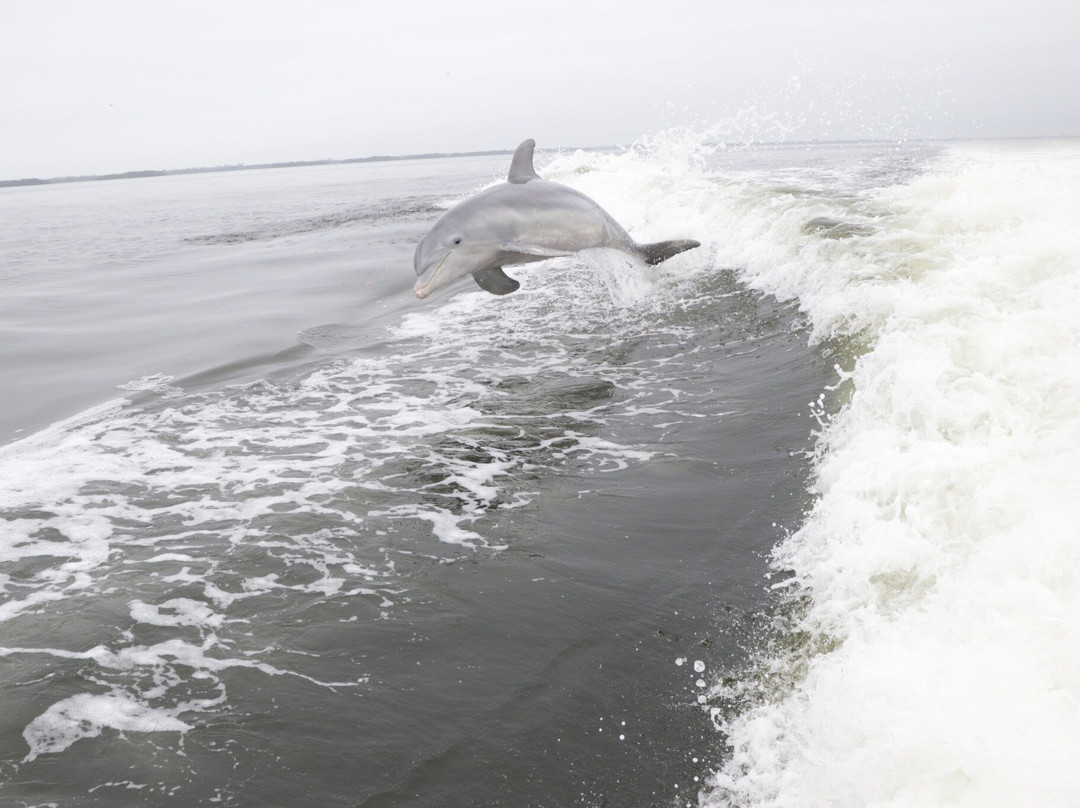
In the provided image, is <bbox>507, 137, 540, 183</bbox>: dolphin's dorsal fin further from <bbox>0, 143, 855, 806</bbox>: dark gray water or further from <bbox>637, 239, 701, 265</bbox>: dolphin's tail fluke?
<bbox>0, 143, 855, 806</bbox>: dark gray water

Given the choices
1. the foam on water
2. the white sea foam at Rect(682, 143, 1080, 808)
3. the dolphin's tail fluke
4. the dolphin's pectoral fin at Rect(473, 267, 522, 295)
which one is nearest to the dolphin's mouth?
the dolphin's pectoral fin at Rect(473, 267, 522, 295)

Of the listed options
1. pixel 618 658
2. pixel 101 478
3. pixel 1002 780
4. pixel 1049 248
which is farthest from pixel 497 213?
pixel 1002 780

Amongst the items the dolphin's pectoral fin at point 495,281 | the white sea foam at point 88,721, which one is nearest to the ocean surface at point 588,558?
the white sea foam at point 88,721

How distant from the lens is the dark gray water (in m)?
2.96

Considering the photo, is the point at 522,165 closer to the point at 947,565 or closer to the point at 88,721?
the point at 947,565

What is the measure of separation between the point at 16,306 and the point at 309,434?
1055cm

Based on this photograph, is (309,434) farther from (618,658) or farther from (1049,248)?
(1049,248)

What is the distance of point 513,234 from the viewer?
26.8 feet

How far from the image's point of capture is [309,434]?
6617mm

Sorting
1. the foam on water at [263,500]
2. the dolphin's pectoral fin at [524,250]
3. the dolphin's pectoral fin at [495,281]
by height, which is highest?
the dolphin's pectoral fin at [524,250]

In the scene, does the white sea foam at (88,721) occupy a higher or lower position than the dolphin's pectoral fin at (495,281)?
lower

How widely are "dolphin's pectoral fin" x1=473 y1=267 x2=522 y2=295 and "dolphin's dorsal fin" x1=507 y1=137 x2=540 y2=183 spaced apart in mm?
1320

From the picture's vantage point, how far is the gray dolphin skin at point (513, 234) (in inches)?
294

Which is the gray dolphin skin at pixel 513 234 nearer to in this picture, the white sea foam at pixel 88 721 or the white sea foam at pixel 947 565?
the white sea foam at pixel 947 565
